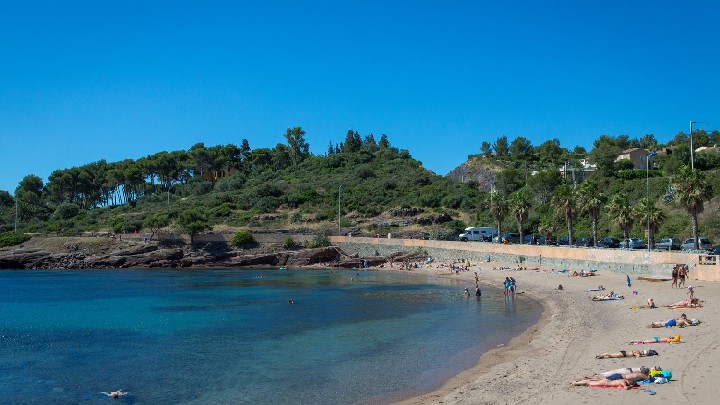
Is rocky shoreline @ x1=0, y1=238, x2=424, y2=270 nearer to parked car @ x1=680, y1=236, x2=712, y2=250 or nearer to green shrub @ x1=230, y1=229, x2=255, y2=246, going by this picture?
green shrub @ x1=230, y1=229, x2=255, y2=246

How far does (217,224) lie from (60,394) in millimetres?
84460

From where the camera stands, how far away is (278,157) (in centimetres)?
15975

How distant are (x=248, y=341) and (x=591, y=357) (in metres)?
16.0

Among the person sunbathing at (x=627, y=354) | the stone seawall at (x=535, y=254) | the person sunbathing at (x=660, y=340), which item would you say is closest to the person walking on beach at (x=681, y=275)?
the stone seawall at (x=535, y=254)

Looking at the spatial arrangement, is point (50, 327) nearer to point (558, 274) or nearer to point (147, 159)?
point (558, 274)

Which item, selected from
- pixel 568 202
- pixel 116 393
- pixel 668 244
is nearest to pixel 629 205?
pixel 668 244

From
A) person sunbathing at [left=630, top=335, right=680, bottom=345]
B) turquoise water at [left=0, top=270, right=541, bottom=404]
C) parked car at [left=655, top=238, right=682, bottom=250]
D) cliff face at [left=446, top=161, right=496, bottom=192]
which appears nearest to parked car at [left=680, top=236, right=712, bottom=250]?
parked car at [left=655, top=238, right=682, bottom=250]

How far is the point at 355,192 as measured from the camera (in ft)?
385

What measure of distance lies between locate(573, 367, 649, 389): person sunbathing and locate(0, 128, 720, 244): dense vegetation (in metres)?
37.2

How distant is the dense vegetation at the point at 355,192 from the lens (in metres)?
69.6

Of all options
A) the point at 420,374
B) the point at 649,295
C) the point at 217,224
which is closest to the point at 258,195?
the point at 217,224

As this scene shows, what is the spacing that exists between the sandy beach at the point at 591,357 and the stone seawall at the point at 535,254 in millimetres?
5235

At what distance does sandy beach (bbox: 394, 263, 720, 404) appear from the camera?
14.8m

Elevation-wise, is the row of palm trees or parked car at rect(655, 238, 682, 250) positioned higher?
the row of palm trees
